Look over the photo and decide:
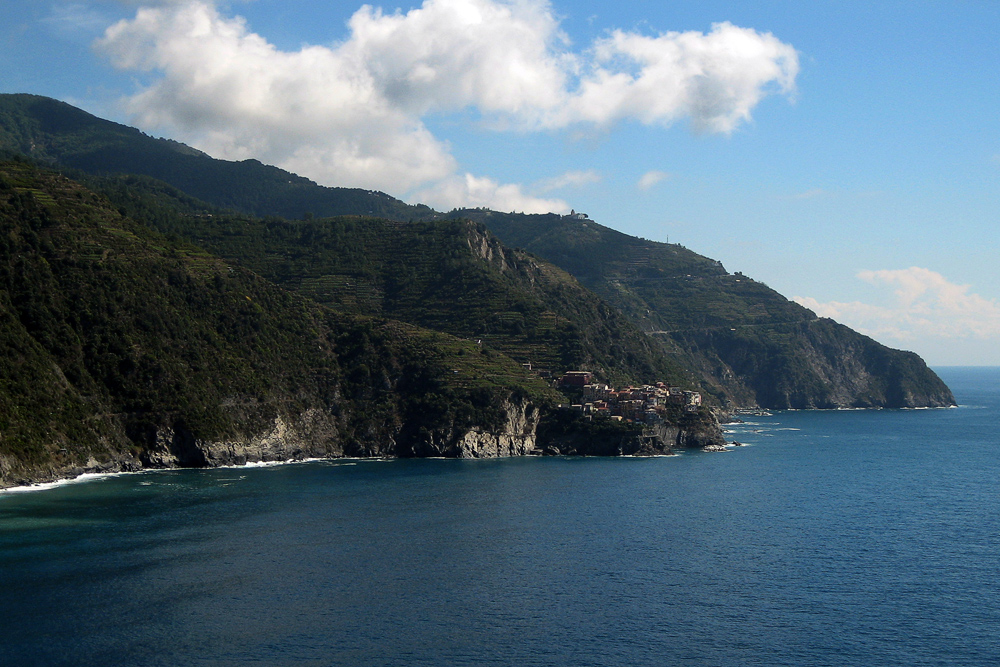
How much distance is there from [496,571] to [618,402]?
86.7 metres

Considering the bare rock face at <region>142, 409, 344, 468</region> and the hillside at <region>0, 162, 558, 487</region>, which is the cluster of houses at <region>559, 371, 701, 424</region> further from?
the bare rock face at <region>142, 409, 344, 468</region>

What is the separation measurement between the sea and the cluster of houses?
31.5 metres

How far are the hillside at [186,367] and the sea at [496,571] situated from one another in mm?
7938

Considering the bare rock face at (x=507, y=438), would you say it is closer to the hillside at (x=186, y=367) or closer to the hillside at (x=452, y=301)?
the hillside at (x=186, y=367)

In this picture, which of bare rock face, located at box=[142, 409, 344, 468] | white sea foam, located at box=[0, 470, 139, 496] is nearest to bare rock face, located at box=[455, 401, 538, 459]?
bare rock face, located at box=[142, 409, 344, 468]

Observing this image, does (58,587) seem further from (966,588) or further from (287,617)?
(966,588)

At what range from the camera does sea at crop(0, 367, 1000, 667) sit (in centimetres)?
5522

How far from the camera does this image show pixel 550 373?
16412 cm

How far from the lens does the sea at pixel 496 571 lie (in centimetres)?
5522

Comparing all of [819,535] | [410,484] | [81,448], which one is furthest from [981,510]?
[81,448]

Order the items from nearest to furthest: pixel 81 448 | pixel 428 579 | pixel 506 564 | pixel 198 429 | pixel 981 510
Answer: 1. pixel 428 579
2. pixel 506 564
3. pixel 981 510
4. pixel 81 448
5. pixel 198 429

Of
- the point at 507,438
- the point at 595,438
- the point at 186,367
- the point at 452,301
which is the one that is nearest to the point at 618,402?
the point at 595,438

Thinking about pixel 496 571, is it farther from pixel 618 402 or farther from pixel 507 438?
pixel 618 402

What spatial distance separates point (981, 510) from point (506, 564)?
183 feet
